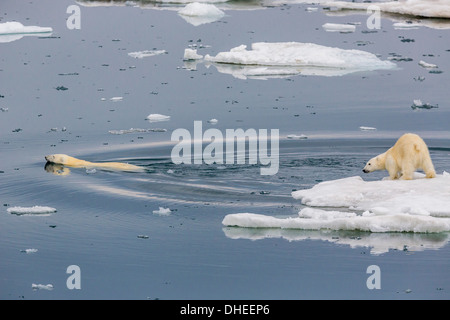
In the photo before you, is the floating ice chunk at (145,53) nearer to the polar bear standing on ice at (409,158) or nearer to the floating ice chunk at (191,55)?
the floating ice chunk at (191,55)

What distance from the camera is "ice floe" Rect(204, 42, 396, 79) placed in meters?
14.9

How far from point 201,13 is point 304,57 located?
15.7 ft

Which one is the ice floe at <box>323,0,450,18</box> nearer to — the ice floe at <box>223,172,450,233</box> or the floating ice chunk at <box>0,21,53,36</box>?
the floating ice chunk at <box>0,21,53,36</box>

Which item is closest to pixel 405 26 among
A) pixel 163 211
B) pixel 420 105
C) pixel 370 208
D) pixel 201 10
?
pixel 201 10

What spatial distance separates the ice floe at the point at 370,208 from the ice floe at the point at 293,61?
5425mm

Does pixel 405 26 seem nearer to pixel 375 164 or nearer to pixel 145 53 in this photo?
pixel 145 53

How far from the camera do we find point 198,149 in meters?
11.5

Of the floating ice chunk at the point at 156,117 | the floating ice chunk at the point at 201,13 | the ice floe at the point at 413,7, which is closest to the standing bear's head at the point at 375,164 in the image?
the floating ice chunk at the point at 156,117

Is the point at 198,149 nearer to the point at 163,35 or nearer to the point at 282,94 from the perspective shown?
the point at 282,94

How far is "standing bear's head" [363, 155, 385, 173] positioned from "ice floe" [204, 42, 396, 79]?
4.93 metres

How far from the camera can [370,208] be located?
884 centimetres

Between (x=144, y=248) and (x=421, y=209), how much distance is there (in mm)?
2413

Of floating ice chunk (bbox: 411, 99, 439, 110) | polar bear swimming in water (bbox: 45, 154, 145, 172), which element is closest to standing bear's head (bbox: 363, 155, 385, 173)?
polar bear swimming in water (bbox: 45, 154, 145, 172)

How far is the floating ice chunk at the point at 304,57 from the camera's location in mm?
14969
